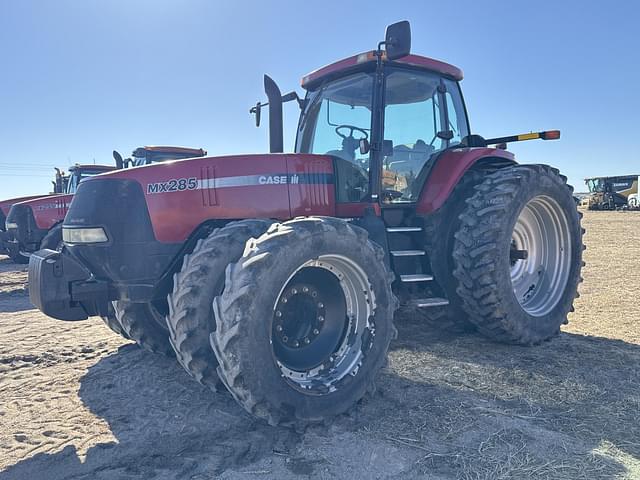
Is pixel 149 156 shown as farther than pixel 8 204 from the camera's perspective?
No

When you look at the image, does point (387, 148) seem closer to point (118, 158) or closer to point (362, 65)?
point (362, 65)

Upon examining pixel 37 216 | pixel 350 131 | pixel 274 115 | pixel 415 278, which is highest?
pixel 274 115

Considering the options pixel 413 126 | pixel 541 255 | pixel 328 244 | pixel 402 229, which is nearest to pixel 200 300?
pixel 328 244

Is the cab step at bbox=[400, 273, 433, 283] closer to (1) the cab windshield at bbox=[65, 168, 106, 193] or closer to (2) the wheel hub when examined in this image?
(2) the wheel hub

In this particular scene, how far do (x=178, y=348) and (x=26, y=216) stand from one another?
963 centimetres

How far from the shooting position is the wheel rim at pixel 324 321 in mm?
3119

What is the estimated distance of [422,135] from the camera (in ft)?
15.3

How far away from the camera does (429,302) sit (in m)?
4.07

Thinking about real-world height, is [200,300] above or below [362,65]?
below

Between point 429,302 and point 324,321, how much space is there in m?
1.16

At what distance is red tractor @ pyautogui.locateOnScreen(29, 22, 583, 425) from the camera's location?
2902mm

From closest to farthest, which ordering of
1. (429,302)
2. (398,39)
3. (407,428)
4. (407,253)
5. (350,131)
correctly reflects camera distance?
(407,428) < (398,39) < (429,302) < (407,253) < (350,131)

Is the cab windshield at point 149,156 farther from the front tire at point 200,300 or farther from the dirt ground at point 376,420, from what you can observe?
the front tire at point 200,300

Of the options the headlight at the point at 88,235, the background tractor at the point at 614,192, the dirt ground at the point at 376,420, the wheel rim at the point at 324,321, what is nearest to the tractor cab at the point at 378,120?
the wheel rim at the point at 324,321
